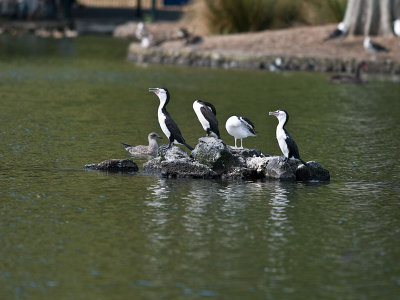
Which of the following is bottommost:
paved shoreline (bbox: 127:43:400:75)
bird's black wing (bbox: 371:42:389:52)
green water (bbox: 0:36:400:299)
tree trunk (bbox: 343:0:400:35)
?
green water (bbox: 0:36:400:299)

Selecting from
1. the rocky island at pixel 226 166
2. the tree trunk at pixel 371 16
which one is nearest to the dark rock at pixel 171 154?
the rocky island at pixel 226 166

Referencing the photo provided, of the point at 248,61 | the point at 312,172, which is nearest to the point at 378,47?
the point at 248,61

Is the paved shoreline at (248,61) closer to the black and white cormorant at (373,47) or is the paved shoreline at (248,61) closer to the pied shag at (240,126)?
the black and white cormorant at (373,47)

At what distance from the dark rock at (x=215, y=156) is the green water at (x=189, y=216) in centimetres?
50

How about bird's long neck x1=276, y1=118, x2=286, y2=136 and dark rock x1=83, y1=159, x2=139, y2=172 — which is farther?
dark rock x1=83, y1=159, x2=139, y2=172

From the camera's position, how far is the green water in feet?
36.1

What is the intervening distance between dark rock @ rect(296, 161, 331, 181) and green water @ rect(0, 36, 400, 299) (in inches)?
12.2

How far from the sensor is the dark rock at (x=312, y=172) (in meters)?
17.4

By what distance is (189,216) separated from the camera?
14.2 m

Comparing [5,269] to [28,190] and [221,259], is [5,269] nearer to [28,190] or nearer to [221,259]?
[221,259]

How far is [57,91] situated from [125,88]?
9.49 feet

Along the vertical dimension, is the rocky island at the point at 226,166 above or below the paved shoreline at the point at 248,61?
below

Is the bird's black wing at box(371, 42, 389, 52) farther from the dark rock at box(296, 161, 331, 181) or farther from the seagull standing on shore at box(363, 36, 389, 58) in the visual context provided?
the dark rock at box(296, 161, 331, 181)

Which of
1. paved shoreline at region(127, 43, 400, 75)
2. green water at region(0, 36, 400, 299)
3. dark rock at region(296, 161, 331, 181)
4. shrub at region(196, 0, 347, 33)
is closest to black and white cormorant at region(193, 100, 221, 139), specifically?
green water at region(0, 36, 400, 299)
